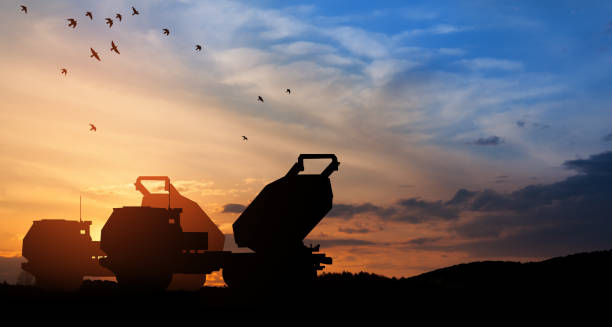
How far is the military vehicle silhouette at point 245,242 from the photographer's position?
55.7 feet

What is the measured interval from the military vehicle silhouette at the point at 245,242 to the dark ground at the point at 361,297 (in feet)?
1.58

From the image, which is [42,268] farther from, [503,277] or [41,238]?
[503,277]

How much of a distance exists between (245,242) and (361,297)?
359 centimetres

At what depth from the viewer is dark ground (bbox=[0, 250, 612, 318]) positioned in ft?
51.1

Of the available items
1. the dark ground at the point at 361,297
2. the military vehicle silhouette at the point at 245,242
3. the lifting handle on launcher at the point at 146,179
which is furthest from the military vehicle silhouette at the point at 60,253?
the military vehicle silhouette at the point at 245,242

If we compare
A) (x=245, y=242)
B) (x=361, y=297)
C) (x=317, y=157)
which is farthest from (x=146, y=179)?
(x=361, y=297)

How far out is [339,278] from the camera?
842 inches

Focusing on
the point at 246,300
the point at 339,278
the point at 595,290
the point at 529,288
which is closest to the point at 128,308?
the point at 246,300

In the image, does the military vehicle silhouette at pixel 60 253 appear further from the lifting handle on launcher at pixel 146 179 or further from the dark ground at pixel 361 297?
the lifting handle on launcher at pixel 146 179

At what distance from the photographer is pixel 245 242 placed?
17.4 meters

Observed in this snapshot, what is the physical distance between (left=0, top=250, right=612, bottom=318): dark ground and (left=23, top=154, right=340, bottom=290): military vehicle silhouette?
480mm

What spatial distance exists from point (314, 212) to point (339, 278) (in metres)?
5.21

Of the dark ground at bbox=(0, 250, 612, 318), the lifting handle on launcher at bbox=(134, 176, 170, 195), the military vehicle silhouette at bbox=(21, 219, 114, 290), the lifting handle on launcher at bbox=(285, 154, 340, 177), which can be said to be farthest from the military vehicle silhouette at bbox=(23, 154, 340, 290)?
the military vehicle silhouette at bbox=(21, 219, 114, 290)

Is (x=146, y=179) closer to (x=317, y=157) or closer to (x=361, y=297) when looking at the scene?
(x=317, y=157)
